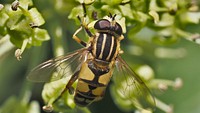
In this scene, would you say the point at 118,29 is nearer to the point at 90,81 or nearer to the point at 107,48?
the point at 107,48

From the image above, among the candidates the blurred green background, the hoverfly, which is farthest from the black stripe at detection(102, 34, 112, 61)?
the blurred green background

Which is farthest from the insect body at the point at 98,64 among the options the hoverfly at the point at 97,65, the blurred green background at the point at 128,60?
the blurred green background at the point at 128,60

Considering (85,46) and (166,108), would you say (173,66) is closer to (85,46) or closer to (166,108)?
(166,108)

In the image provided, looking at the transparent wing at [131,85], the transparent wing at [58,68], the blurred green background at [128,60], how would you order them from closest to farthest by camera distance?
the transparent wing at [58,68] < the transparent wing at [131,85] < the blurred green background at [128,60]

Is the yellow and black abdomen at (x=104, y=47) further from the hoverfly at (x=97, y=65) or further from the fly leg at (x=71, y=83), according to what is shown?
the fly leg at (x=71, y=83)

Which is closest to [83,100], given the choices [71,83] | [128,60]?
[71,83]

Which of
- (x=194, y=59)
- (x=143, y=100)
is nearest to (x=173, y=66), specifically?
(x=194, y=59)
